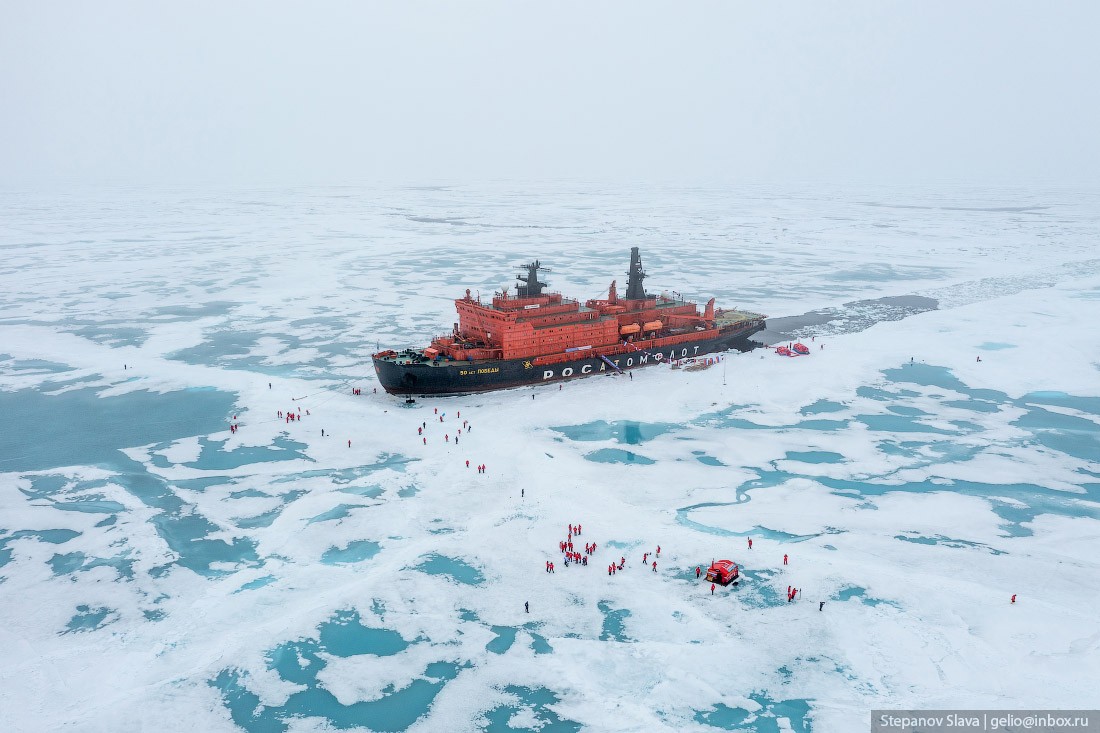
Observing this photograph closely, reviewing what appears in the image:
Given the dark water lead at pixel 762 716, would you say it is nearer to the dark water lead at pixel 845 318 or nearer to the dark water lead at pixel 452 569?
the dark water lead at pixel 452 569

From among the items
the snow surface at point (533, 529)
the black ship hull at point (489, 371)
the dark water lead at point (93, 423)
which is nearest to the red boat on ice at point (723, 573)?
the snow surface at point (533, 529)

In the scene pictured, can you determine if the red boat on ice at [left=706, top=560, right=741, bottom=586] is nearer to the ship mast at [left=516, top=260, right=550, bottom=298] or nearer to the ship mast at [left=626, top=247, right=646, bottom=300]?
the ship mast at [left=516, top=260, right=550, bottom=298]

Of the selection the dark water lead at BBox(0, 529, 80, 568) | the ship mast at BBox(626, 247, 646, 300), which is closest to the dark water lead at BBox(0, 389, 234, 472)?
the dark water lead at BBox(0, 529, 80, 568)

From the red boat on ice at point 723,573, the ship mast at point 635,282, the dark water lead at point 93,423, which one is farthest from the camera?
the ship mast at point 635,282

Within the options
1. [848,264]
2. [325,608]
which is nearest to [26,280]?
[325,608]

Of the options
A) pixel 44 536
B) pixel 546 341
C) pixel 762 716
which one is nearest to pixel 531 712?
pixel 762 716
